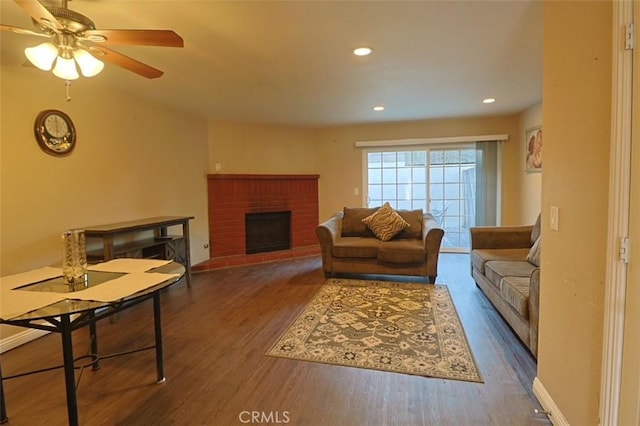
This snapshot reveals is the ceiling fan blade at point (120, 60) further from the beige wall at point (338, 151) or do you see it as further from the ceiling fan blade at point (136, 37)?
the beige wall at point (338, 151)

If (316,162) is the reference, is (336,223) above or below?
below

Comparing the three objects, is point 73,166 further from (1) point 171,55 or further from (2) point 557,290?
(2) point 557,290

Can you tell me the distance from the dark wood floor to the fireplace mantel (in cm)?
245

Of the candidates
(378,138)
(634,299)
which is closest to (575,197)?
(634,299)

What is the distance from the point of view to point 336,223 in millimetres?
4723

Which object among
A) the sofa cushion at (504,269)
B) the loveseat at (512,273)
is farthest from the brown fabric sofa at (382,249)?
the sofa cushion at (504,269)

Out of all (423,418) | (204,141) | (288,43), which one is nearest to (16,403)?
(423,418)

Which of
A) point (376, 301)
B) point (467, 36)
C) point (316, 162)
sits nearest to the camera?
point (467, 36)

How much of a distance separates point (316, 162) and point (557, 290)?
16.5ft

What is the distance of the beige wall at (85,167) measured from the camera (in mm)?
2689

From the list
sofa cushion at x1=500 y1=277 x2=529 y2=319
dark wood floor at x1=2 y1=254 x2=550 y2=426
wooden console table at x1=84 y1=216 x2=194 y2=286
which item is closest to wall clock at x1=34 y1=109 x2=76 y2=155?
wooden console table at x1=84 y1=216 x2=194 y2=286

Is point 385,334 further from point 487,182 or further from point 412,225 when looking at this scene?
point 487,182

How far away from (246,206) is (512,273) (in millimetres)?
4014

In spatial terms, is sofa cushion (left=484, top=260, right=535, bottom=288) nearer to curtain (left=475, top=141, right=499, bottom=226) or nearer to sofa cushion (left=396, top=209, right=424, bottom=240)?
sofa cushion (left=396, top=209, right=424, bottom=240)
